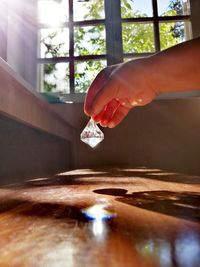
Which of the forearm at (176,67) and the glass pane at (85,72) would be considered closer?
the forearm at (176,67)

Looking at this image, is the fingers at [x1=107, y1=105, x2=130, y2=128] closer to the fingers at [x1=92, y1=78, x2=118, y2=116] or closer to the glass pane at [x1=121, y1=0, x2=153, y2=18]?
the fingers at [x1=92, y1=78, x2=118, y2=116]

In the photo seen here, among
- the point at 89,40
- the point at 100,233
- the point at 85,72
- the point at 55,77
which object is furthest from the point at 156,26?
the point at 100,233

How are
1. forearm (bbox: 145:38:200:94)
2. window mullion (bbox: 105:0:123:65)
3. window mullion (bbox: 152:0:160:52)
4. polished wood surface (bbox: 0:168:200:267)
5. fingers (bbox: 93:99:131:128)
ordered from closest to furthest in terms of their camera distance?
1. polished wood surface (bbox: 0:168:200:267)
2. forearm (bbox: 145:38:200:94)
3. fingers (bbox: 93:99:131:128)
4. window mullion (bbox: 105:0:123:65)
5. window mullion (bbox: 152:0:160:52)

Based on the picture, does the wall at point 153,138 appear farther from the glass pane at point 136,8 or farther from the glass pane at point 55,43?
the glass pane at point 136,8

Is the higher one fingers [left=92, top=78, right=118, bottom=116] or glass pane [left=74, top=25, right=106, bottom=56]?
glass pane [left=74, top=25, right=106, bottom=56]

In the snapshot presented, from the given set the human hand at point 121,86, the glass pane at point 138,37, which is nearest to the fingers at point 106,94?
the human hand at point 121,86

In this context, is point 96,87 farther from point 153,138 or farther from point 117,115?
point 153,138

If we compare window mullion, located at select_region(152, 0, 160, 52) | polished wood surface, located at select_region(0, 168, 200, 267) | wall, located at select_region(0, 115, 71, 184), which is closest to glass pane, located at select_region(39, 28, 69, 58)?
window mullion, located at select_region(152, 0, 160, 52)

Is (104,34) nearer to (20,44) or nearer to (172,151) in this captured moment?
(20,44)
